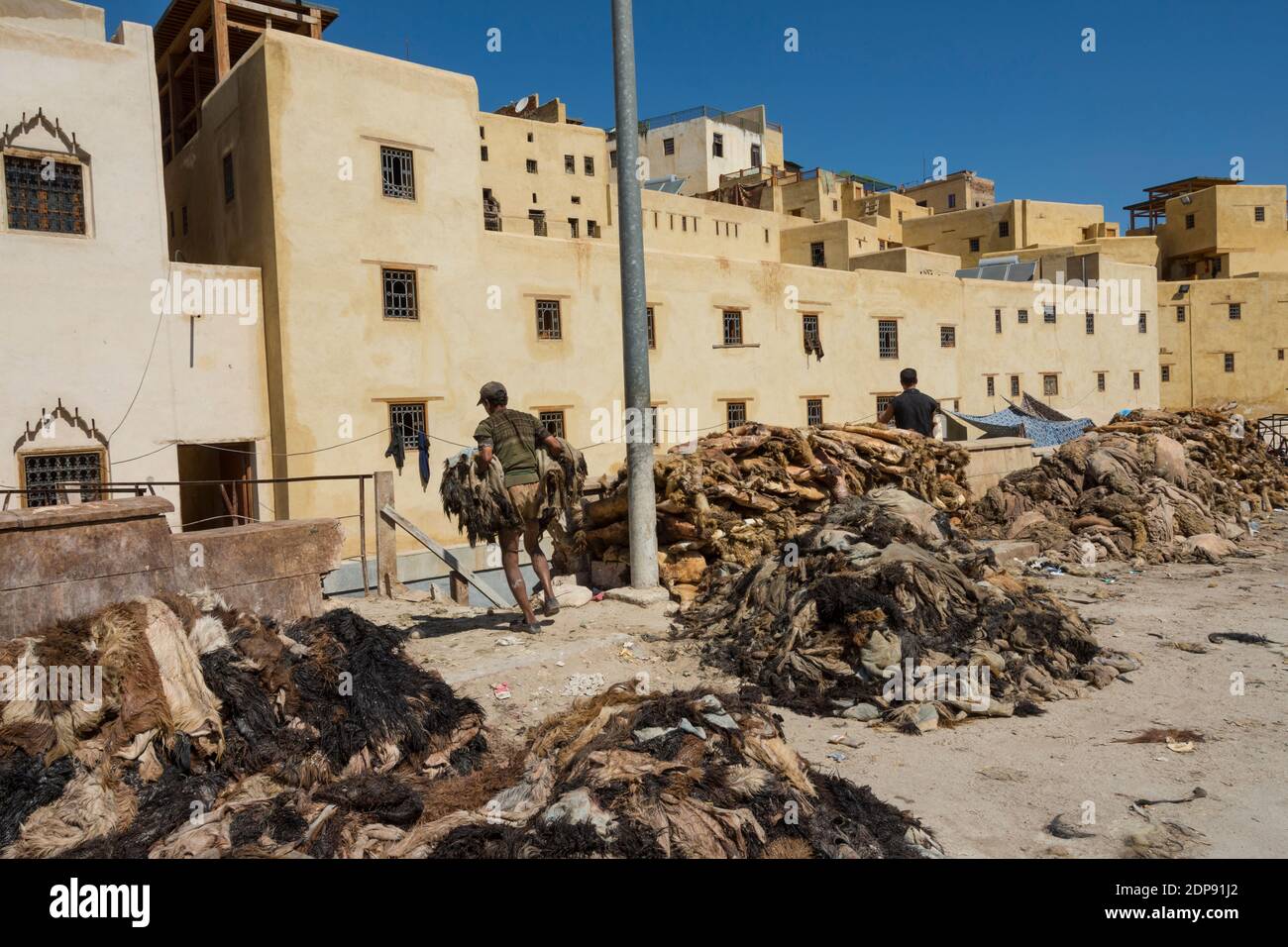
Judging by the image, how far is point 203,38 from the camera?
22.3 metres

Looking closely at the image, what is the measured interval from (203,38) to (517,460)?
20.6 metres

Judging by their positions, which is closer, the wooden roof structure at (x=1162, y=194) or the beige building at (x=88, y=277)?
the beige building at (x=88, y=277)

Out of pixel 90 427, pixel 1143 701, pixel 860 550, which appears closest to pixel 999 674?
pixel 1143 701

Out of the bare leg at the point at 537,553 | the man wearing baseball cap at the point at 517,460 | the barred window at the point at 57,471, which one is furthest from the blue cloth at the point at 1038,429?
the barred window at the point at 57,471

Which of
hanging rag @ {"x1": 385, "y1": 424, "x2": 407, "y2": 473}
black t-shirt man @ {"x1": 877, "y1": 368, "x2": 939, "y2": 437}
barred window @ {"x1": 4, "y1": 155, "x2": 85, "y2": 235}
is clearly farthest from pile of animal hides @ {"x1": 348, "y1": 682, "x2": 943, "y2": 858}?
hanging rag @ {"x1": 385, "y1": 424, "x2": 407, "y2": 473}

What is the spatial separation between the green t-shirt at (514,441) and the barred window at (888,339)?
24.0 metres

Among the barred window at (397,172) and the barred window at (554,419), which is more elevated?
the barred window at (397,172)

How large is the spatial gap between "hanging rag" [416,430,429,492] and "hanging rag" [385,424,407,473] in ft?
1.33

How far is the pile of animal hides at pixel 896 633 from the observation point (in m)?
6.60

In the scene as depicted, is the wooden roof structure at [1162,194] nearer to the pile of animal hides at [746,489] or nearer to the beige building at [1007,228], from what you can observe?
the beige building at [1007,228]

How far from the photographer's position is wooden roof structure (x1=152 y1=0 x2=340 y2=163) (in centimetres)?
2167

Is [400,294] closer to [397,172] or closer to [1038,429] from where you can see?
[397,172]

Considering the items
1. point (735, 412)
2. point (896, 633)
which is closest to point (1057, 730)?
point (896, 633)

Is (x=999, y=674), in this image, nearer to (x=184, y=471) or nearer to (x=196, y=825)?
(x=196, y=825)
